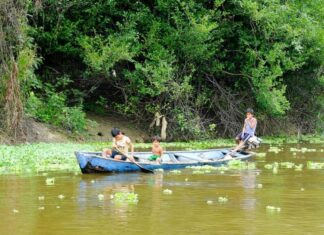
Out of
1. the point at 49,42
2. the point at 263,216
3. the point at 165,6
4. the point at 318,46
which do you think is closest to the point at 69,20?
the point at 49,42

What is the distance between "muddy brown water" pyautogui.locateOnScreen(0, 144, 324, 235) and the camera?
9.97 m

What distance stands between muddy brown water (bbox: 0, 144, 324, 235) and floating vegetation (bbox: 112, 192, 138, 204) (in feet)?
0.45

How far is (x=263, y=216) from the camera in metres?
10.9

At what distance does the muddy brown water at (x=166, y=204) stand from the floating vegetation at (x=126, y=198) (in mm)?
138

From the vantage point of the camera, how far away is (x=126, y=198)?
1238 centimetres

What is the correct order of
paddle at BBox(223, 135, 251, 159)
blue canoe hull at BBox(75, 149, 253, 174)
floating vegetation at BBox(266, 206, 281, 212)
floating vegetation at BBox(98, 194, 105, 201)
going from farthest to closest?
paddle at BBox(223, 135, 251, 159) → blue canoe hull at BBox(75, 149, 253, 174) → floating vegetation at BBox(98, 194, 105, 201) → floating vegetation at BBox(266, 206, 281, 212)

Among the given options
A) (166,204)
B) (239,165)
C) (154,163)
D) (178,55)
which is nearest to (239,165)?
(239,165)

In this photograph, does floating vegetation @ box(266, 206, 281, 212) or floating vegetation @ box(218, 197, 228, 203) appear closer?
floating vegetation @ box(266, 206, 281, 212)

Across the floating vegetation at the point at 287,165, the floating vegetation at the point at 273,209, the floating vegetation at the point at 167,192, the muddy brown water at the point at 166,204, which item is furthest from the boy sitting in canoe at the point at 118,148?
the floating vegetation at the point at 273,209

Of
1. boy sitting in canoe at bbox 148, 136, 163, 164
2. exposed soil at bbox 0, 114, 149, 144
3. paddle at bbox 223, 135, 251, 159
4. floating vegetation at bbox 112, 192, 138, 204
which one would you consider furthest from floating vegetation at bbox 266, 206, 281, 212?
exposed soil at bbox 0, 114, 149, 144

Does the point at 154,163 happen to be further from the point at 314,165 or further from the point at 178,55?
the point at 178,55

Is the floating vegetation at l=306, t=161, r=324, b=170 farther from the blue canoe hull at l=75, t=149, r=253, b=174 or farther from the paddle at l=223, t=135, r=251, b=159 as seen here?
the paddle at l=223, t=135, r=251, b=159

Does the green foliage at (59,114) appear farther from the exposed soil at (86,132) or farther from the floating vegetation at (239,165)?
the floating vegetation at (239,165)

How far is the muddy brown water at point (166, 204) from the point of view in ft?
32.7
